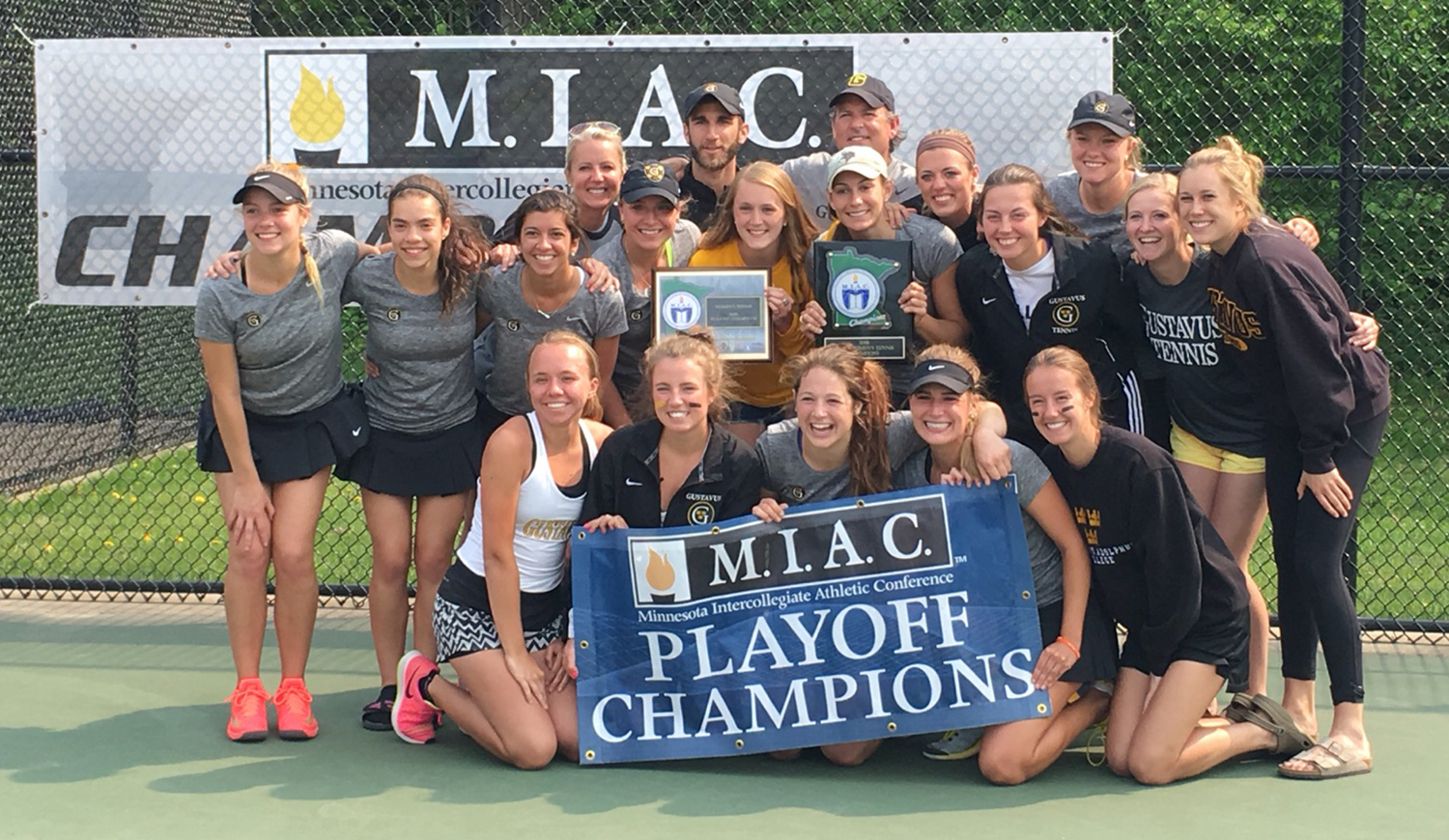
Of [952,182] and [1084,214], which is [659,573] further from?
[1084,214]

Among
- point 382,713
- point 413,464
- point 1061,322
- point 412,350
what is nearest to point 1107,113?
point 1061,322

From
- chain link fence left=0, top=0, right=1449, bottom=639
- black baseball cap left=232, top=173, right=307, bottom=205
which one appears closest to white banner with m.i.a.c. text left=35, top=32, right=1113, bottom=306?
chain link fence left=0, top=0, right=1449, bottom=639

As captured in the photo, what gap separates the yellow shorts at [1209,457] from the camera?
4.64 m

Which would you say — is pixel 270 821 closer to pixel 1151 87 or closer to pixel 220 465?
A: pixel 220 465

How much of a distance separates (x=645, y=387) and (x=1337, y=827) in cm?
220

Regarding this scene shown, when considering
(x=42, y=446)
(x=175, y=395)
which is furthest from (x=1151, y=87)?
(x=42, y=446)

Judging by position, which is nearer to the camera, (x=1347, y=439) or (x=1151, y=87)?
(x=1347, y=439)

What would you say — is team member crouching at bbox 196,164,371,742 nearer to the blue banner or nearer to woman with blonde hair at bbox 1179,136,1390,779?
the blue banner

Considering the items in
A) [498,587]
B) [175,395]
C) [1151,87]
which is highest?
[1151,87]

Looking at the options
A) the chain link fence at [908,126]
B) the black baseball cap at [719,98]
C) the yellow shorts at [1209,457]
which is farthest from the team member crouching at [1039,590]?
the chain link fence at [908,126]

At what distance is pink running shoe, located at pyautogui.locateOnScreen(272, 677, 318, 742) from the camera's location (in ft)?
15.3

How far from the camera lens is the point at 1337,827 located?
3961 mm

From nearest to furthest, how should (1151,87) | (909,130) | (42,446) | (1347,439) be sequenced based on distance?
(1347,439), (909,130), (42,446), (1151,87)

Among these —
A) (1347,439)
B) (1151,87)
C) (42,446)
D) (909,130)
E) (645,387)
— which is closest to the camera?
(1347,439)
